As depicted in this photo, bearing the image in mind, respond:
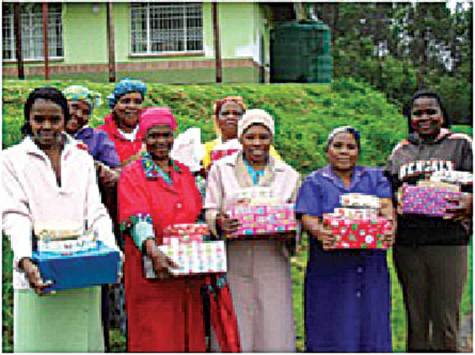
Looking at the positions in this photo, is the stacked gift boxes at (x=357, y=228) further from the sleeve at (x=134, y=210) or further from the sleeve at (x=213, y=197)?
the sleeve at (x=134, y=210)

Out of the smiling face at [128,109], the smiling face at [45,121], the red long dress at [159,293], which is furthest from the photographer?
the smiling face at [128,109]

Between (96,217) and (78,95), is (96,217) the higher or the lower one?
the lower one

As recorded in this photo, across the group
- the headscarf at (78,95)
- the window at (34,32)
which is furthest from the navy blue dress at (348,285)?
the window at (34,32)

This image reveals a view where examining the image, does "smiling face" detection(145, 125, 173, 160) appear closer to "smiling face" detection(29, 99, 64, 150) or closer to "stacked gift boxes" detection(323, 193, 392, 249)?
"smiling face" detection(29, 99, 64, 150)

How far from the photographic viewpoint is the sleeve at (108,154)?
470 centimetres

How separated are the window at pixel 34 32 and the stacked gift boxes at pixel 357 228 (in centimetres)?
1487

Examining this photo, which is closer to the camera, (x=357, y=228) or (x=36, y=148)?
(x=36, y=148)

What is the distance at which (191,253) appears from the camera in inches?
161

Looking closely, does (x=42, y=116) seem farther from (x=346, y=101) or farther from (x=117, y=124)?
(x=346, y=101)

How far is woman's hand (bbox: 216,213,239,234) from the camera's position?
13.9 feet

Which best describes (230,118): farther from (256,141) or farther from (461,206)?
(461,206)

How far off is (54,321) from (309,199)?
5.29 feet

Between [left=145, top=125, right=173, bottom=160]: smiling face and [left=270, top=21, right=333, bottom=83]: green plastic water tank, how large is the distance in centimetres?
1290

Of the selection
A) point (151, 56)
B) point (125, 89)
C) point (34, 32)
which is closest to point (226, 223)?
point (125, 89)
